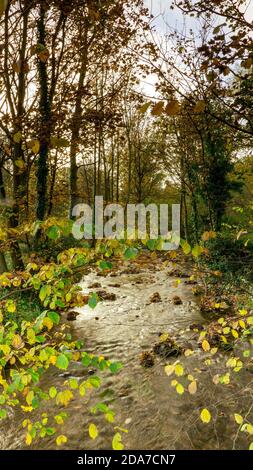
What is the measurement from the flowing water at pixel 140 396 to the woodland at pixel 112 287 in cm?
3

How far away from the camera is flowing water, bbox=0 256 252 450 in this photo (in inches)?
184

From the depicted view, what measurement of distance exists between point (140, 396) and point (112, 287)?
718 centimetres

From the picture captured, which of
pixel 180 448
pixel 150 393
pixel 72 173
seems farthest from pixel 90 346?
pixel 72 173

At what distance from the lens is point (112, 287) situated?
12.8 metres

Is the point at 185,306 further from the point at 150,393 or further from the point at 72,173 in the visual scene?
the point at 72,173

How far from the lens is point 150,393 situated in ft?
18.9

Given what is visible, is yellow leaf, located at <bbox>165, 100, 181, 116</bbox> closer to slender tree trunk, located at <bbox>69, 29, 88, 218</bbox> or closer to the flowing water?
the flowing water

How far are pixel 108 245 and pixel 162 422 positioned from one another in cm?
371

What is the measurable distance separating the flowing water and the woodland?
0.09ft

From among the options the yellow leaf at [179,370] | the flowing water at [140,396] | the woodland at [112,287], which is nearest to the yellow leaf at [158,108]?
the woodland at [112,287]

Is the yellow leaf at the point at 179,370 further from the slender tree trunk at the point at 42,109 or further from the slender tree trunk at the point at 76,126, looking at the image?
the slender tree trunk at the point at 42,109

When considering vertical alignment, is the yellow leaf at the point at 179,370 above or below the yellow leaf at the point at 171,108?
below

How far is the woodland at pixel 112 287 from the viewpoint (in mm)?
2719
